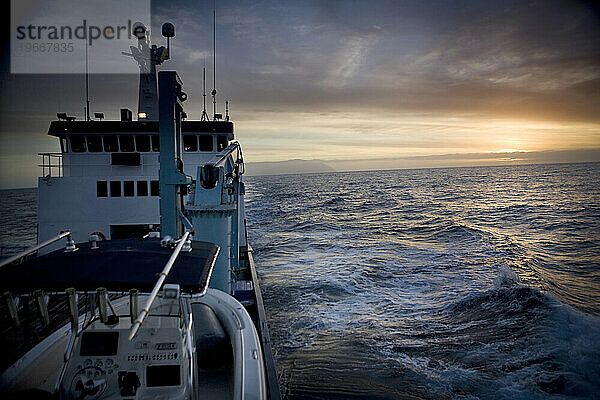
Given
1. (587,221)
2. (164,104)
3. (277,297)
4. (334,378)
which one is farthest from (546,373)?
(587,221)

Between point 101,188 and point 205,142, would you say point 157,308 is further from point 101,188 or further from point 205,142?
point 205,142

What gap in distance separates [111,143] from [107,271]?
46.1 ft

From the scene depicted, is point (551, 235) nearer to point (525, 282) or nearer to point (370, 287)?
point (525, 282)

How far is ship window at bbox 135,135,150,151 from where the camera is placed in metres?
16.4

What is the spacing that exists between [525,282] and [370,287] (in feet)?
19.1

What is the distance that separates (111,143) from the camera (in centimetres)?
1636

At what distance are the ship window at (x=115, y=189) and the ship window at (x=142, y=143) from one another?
1.85 m

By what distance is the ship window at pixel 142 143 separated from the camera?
16422mm

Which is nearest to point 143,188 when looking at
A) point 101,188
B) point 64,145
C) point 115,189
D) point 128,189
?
point 128,189

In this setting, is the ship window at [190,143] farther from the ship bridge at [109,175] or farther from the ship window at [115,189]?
the ship window at [115,189]

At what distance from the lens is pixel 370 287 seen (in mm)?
15570

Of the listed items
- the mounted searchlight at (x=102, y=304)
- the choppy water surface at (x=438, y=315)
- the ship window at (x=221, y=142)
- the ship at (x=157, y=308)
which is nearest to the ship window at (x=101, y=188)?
the ship window at (x=221, y=142)

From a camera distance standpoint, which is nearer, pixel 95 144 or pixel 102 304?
pixel 102 304

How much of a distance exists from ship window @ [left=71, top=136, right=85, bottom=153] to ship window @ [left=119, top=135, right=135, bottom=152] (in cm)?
161
